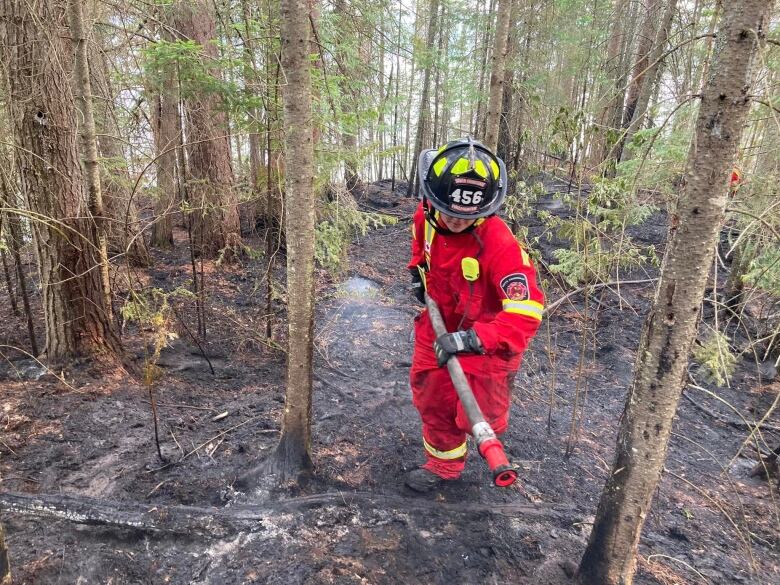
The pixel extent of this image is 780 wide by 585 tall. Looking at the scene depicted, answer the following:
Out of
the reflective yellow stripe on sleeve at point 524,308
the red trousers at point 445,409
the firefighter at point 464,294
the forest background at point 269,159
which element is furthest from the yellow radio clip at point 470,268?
the forest background at point 269,159

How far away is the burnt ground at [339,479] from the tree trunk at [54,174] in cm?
46

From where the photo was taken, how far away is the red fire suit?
9.07 feet

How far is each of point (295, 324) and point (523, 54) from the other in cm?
979

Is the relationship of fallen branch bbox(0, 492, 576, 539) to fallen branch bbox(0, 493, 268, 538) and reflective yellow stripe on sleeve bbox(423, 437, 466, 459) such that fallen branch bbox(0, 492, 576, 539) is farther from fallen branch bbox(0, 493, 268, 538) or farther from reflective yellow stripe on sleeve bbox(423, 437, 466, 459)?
reflective yellow stripe on sleeve bbox(423, 437, 466, 459)

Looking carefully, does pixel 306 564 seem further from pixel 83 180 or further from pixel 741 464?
pixel 741 464

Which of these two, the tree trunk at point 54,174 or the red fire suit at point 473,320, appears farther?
the tree trunk at point 54,174

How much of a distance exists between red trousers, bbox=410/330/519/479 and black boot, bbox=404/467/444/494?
50 millimetres

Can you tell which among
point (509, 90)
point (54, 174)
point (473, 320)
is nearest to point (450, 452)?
point (473, 320)

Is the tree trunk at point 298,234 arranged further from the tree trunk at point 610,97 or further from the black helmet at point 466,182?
the tree trunk at point 610,97

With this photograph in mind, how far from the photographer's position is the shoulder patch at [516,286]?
109 inches

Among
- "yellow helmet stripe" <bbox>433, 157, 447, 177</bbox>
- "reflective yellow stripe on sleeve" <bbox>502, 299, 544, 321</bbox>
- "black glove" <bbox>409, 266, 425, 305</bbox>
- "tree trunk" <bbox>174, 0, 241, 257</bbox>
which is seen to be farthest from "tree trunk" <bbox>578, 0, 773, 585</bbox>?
"tree trunk" <bbox>174, 0, 241, 257</bbox>

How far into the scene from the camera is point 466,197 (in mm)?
2852

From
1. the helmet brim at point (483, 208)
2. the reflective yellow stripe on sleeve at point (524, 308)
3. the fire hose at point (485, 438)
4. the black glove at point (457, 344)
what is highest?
the helmet brim at point (483, 208)

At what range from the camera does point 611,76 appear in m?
12.8
